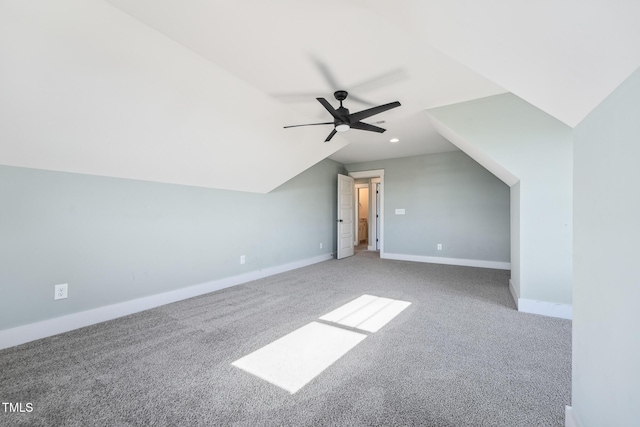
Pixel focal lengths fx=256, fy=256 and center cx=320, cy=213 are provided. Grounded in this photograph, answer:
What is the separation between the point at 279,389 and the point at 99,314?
209cm

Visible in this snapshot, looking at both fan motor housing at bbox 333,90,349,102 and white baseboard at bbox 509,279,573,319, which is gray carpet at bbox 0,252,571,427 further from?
fan motor housing at bbox 333,90,349,102

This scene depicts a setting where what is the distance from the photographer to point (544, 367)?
1734 mm

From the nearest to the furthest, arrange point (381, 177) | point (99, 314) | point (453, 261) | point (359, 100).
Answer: point (99, 314) → point (359, 100) → point (453, 261) → point (381, 177)

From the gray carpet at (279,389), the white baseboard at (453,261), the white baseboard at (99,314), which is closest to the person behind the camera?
the gray carpet at (279,389)

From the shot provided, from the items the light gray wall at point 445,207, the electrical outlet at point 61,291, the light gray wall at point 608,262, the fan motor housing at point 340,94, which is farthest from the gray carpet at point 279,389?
the light gray wall at point 445,207

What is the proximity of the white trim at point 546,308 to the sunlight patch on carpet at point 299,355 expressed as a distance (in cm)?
185

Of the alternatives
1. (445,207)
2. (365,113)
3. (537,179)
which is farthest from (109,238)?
(445,207)

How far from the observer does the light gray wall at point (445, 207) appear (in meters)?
4.96

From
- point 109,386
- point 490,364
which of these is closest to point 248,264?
point 109,386

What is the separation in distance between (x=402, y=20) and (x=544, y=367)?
2.31 m

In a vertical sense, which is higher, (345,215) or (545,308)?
(345,215)

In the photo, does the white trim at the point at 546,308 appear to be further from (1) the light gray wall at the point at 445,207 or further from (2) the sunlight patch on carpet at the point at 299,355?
(1) the light gray wall at the point at 445,207

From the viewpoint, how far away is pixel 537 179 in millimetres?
2668

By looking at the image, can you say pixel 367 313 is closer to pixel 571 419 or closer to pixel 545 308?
pixel 571 419
